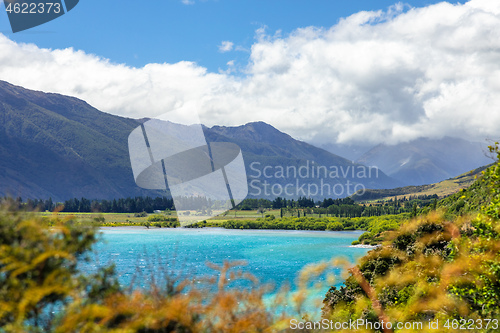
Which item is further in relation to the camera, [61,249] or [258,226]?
[258,226]

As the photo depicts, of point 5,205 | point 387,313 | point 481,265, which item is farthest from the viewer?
point 387,313

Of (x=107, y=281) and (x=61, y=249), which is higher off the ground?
(x=61, y=249)

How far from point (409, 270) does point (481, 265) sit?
9.13 metres

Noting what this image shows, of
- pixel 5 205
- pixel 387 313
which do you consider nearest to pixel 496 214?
pixel 387 313

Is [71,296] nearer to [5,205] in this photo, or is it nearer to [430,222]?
[5,205]

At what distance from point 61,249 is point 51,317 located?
93 centimetres

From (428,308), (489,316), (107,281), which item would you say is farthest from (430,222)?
(107,281)

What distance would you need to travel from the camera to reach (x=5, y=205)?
229 inches

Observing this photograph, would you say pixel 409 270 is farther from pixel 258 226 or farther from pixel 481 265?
pixel 258 226

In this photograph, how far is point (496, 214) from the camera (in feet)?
37.6

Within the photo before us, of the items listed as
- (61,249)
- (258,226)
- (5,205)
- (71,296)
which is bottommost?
(258,226)

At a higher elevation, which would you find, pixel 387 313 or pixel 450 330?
pixel 450 330

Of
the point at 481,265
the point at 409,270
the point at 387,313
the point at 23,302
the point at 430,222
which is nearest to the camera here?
the point at 23,302

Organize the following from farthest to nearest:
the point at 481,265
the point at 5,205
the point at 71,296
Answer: the point at 481,265, the point at 5,205, the point at 71,296
